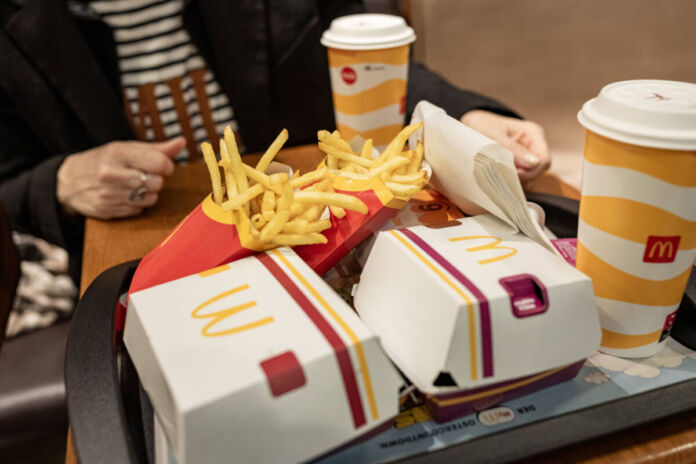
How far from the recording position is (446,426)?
1.60 feet

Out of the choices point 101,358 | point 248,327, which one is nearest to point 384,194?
point 248,327

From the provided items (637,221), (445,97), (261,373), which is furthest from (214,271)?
(445,97)

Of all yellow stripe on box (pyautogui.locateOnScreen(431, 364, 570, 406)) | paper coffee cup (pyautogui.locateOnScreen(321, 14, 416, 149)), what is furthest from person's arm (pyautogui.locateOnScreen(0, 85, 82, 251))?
yellow stripe on box (pyautogui.locateOnScreen(431, 364, 570, 406))

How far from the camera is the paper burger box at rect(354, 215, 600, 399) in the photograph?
0.46 metres

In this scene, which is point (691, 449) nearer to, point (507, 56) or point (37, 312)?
point (507, 56)

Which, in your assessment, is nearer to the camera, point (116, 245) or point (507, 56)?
→ point (116, 245)

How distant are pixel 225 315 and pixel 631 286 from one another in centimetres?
38

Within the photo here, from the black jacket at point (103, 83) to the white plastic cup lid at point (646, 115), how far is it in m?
0.63

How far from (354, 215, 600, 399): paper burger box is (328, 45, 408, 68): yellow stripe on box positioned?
0.43 metres

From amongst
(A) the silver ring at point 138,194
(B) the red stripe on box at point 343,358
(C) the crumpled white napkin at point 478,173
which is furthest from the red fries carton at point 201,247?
(A) the silver ring at point 138,194

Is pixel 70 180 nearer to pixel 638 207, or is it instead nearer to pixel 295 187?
pixel 295 187

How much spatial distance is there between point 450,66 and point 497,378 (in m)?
1.40

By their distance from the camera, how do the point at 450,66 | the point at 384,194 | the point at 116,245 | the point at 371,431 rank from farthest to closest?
the point at 450,66
the point at 116,245
the point at 384,194
the point at 371,431

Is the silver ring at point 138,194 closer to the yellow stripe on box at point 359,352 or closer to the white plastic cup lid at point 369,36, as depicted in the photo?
the white plastic cup lid at point 369,36
